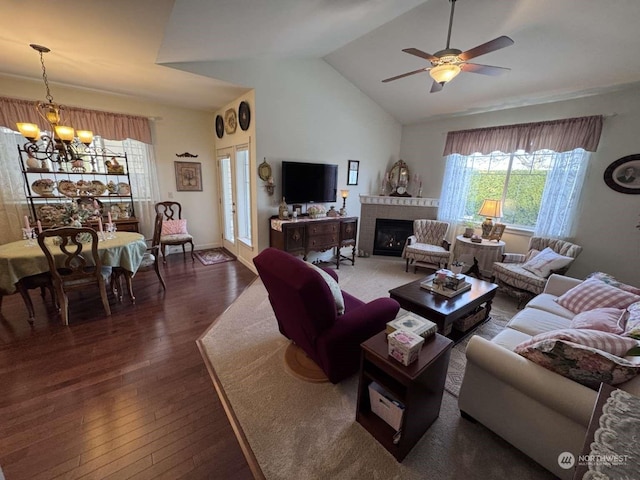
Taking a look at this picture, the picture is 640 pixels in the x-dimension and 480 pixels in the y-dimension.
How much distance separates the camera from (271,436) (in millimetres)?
1562

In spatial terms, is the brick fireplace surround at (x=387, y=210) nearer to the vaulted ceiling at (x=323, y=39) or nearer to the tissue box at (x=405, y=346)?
the vaulted ceiling at (x=323, y=39)

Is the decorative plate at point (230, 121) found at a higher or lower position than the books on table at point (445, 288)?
higher

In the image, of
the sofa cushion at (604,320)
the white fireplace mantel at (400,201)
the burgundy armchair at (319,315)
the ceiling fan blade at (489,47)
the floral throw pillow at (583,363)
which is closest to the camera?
the floral throw pillow at (583,363)

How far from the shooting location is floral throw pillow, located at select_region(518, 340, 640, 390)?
1180 mm

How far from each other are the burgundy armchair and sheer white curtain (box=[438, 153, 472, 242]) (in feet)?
11.6

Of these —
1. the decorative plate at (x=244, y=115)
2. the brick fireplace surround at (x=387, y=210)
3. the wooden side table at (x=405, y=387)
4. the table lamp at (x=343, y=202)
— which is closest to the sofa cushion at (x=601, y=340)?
the wooden side table at (x=405, y=387)

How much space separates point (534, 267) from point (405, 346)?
10.1 feet

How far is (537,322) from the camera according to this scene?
7.00ft

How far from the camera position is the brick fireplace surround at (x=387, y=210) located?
199 inches

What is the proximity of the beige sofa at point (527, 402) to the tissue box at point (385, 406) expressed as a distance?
548 millimetres

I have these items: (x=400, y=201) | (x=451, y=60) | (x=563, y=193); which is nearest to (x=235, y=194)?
(x=400, y=201)

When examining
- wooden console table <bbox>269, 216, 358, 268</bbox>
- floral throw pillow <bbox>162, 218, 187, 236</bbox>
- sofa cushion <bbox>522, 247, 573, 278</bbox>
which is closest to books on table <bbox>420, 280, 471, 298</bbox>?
sofa cushion <bbox>522, 247, 573, 278</bbox>

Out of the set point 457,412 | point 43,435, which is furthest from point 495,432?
point 43,435

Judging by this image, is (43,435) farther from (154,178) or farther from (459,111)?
(459,111)
